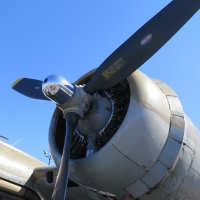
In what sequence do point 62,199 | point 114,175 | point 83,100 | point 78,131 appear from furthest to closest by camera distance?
point 78,131 → point 83,100 → point 114,175 → point 62,199

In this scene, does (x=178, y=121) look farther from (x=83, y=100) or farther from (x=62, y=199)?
(x=62, y=199)

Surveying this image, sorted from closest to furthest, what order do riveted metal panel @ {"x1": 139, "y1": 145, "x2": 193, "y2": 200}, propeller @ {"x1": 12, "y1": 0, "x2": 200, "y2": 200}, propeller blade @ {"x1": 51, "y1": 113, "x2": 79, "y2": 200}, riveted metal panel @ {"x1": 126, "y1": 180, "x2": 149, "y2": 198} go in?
1. propeller blade @ {"x1": 51, "y1": 113, "x2": 79, "y2": 200}
2. propeller @ {"x1": 12, "y1": 0, "x2": 200, "y2": 200}
3. riveted metal panel @ {"x1": 126, "y1": 180, "x2": 149, "y2": 198}
4. riveted metal panel @ {"x1": 139, "y1": 145, "x2": 193, "y2": 200}

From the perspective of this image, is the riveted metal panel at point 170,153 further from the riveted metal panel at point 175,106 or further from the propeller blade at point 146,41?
the propeller blade at point 146,41

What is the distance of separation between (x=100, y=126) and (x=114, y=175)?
35.4 inches

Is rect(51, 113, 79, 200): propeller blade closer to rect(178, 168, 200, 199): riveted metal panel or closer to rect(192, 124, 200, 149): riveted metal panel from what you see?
rect(178, 168, 200, 199): riveted metal panel

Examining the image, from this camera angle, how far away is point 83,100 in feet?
17.4

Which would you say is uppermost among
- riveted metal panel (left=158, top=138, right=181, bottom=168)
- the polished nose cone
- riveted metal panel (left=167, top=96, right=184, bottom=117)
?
the polished nose cone

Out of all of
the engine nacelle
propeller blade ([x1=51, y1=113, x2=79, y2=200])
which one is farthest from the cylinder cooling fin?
propeller blade ([x1=51, y1=113, x2=79, y2=200])

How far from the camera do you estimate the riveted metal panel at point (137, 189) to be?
5.06 metres

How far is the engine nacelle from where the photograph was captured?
4859 mm

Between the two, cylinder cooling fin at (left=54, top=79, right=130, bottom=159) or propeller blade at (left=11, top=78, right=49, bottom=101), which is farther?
propeller blade at (left=11, top=78, right=49, bottom=101)

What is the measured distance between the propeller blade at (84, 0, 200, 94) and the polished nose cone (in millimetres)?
644

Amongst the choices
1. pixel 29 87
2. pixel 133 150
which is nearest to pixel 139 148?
pixel 133 150

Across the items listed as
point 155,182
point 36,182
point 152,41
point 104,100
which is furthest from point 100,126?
point 36,182
